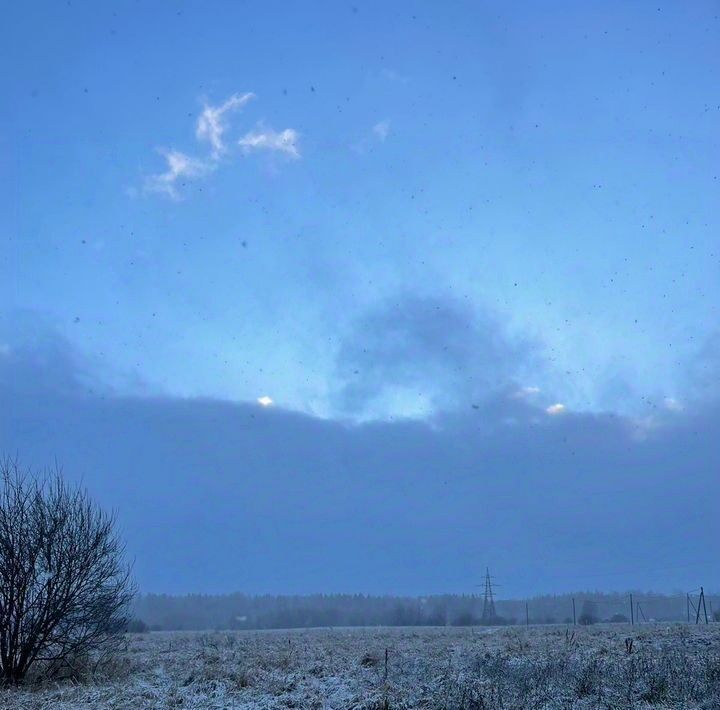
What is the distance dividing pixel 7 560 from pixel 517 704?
14.4 m

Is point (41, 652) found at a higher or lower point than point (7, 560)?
lower

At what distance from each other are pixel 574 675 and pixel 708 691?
2.93 metres

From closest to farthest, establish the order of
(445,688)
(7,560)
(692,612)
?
(445,688)
(7,560)
(692,612)

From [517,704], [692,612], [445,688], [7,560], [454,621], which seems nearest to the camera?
[517,704]

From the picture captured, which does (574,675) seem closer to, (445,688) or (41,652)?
(445,688)

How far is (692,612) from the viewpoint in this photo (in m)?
56.3

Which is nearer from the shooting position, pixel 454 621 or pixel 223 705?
pixel 223 705

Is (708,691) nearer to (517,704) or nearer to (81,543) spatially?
(517,704)

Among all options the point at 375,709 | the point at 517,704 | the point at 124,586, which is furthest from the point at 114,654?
the point at 517,704

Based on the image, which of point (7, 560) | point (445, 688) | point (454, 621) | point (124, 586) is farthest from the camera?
Result: point (454, 621)

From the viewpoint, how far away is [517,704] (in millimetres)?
14719

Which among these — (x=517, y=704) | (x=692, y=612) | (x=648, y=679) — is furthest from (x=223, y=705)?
(x=692, y=612)

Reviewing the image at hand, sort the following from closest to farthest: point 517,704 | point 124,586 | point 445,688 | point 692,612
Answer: point 517,704
point 445,688
point 124,586
point 692,612

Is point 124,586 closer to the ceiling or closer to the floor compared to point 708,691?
closer to the ceiling
